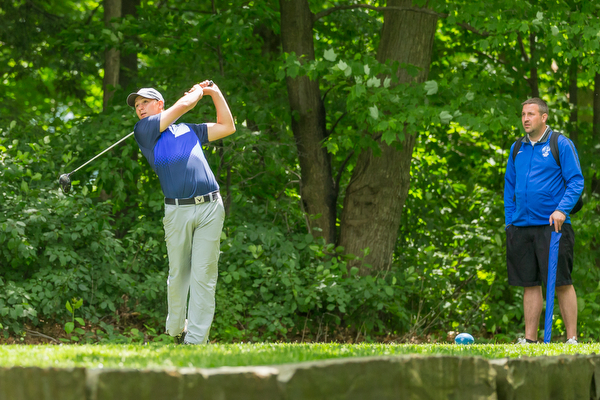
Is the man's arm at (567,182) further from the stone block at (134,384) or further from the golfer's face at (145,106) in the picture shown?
the stone block at (134,384)

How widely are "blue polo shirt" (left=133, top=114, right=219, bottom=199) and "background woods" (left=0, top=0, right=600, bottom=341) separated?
2418 millimetres

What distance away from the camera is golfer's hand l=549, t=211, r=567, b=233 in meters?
5.14

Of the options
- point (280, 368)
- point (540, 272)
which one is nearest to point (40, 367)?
point (280, 368)

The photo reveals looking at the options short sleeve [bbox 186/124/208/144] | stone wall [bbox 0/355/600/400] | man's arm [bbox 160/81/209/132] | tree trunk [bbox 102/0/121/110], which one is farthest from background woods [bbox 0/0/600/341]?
stone wall [bbox 0/355/600/400]

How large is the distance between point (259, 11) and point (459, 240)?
4.34m

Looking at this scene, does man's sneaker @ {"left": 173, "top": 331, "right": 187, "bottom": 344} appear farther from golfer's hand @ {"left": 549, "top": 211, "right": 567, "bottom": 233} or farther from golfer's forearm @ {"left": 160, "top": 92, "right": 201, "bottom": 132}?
golfer's hand @ {"left": 549, "top": 211, "right": 567, "bottom": 233}

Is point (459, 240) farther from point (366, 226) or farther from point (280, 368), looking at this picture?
point (280, 368)

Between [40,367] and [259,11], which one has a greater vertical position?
[259,11]

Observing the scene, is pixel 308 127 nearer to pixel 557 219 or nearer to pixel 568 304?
pixel 557 219

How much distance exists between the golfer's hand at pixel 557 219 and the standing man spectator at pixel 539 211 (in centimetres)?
6

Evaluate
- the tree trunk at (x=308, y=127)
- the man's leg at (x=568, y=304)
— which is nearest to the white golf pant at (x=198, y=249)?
the man's leg at (x=568, y=304)

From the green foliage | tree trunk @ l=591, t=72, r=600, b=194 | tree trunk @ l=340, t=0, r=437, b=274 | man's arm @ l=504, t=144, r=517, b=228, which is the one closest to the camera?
man's arm @ l=504, t=144, r=517, b=228

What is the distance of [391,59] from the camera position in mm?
7996

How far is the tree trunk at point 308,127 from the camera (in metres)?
8.17
